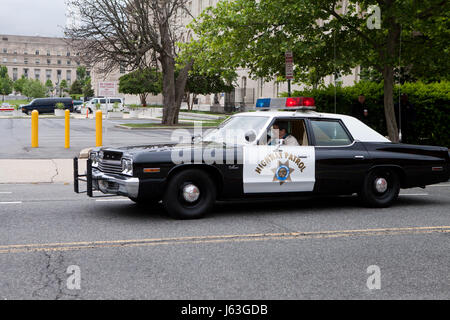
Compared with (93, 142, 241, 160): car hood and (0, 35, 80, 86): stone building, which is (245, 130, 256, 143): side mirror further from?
(0, 35, 80, 86): stone building

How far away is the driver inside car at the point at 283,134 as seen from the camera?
8.27 m

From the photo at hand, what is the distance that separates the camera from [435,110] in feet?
59.9

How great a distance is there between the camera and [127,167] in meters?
7.32

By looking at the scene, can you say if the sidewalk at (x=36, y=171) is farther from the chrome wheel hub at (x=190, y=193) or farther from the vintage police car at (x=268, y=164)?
the chrome wheel hub at (x=190, y=193)

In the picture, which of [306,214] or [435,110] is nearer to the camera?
[306,214]

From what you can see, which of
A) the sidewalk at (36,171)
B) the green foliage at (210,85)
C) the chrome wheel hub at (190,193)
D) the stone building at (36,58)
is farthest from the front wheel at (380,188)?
the stone building at (36,58)

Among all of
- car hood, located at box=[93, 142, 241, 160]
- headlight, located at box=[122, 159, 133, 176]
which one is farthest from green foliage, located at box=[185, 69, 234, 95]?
headlight, located at box=[122, 159, 133, 176]

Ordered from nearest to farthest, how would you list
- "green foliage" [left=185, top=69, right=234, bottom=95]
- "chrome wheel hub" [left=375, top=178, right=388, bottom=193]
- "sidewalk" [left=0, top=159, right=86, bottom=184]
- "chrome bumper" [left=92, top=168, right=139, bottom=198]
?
"chrome bumper" [left=92, top=168, right=139, bottom=198] → "chrome wheel hub" [left=375, top=178, right=388, bottom=193] → "sidewalk" [left=0, top=159, right=86, bottom=184] → "green foliage" [left=185, top=69, right=234, bottom=95]

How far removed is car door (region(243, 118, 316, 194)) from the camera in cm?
786

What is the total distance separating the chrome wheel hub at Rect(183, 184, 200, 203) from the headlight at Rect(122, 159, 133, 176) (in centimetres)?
77
